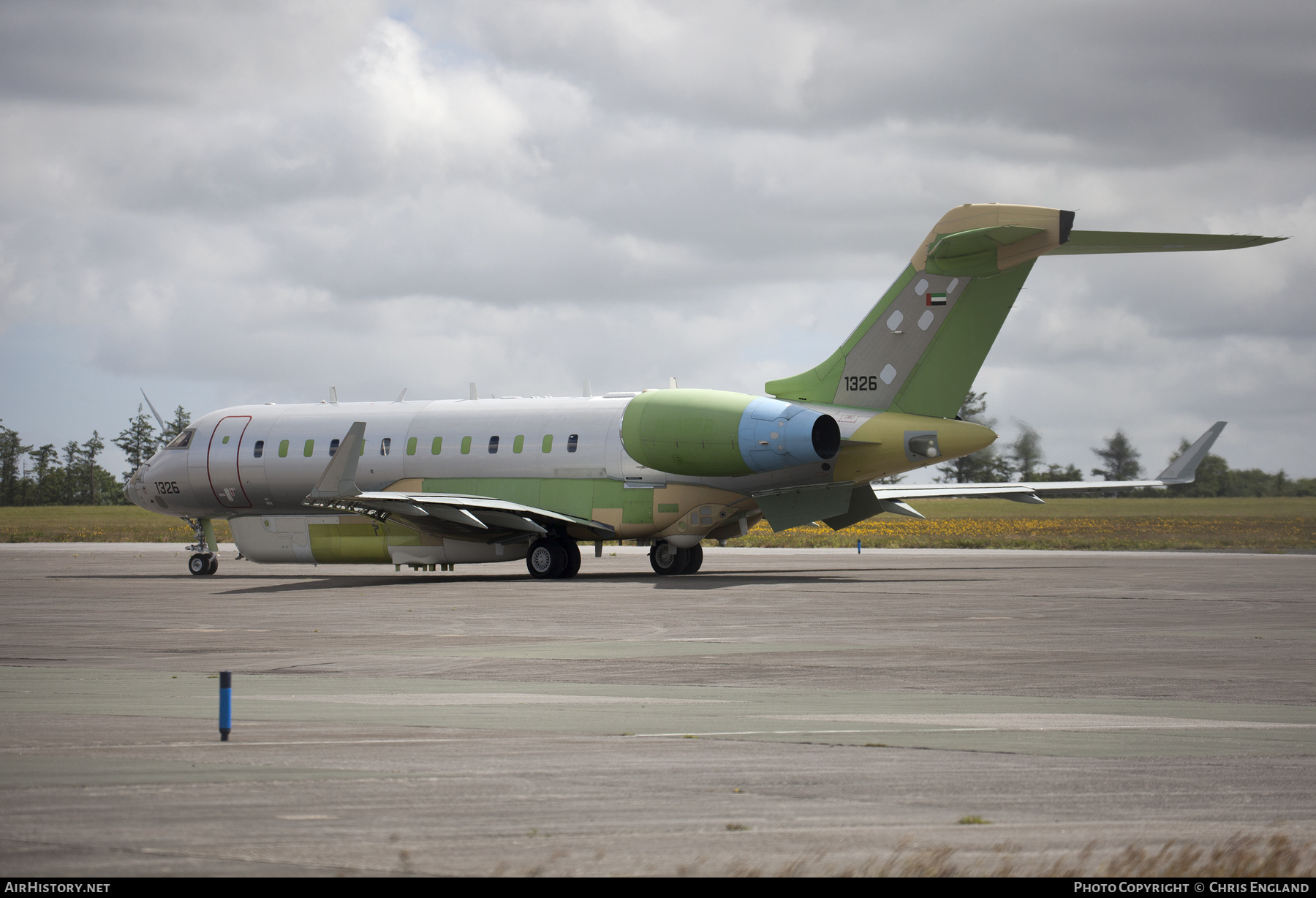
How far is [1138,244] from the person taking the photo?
28.1m

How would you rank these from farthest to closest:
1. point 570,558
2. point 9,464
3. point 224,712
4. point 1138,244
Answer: point 9,464 → point 570,558 → point 1138,244 → point 224,712

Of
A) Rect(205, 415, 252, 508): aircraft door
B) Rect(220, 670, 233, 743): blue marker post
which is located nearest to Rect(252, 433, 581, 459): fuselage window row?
Rect(205, 415, 252, 508): aircraft door

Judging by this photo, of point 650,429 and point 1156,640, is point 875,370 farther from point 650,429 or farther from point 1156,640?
point 1156,640

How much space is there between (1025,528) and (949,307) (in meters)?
46.0

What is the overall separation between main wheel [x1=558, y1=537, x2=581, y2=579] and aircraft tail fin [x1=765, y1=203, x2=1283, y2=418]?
7.54 meters

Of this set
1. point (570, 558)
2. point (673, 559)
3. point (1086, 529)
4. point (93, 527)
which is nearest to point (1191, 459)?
point (673, 559)

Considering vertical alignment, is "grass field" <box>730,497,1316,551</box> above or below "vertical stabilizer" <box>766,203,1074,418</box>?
below

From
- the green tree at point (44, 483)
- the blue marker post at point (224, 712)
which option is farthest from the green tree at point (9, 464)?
the blue marker post at point (224, 712)

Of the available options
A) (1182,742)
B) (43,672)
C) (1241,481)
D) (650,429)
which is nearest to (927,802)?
(1182,742)

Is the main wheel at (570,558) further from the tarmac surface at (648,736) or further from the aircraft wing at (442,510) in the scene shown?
the tarmac surface at (648,736)

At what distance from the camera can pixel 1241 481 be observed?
471ft

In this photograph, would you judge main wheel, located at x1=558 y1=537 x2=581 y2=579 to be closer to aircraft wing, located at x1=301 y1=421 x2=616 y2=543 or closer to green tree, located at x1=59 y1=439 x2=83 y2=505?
aircraft wing, located at x1=301 y1=421 x2=616 y2=543

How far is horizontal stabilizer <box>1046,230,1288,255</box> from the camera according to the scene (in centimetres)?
2644

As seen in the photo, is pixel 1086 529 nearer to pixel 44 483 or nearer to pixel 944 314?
pixel 944 314
